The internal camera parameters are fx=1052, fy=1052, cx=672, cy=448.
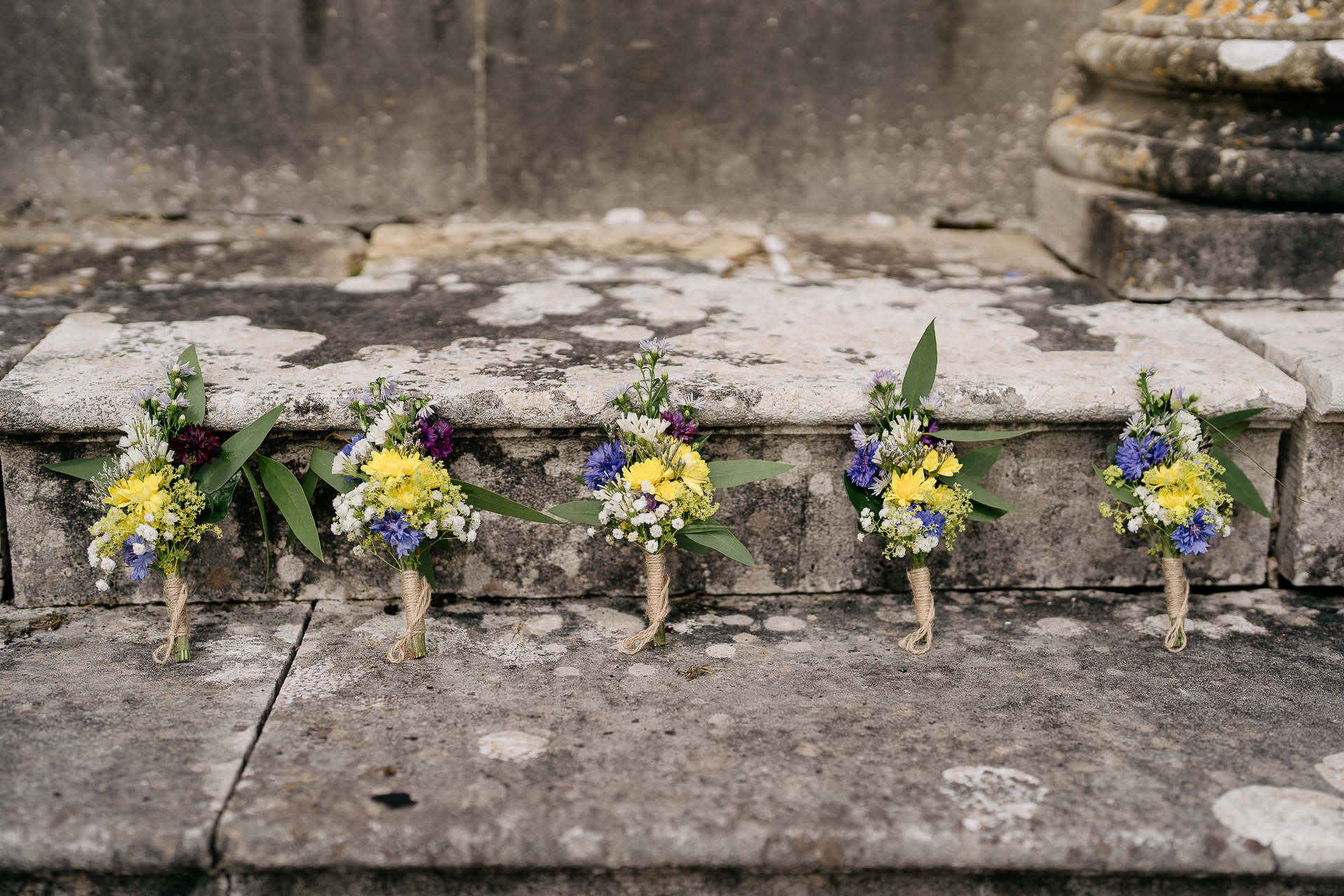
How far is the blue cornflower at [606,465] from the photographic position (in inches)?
71.5

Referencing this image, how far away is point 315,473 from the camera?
1.93 m

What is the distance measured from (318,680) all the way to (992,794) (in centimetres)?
110

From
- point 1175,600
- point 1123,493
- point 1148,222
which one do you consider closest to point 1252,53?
point 1148,222

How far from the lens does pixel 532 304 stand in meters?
2.55

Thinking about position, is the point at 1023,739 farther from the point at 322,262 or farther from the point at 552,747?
the point at 322,262

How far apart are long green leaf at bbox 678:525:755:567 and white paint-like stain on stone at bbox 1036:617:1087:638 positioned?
2.00 ft

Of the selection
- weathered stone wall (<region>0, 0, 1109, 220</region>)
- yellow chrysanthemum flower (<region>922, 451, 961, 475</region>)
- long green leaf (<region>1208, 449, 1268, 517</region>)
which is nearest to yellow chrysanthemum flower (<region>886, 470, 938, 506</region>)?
yellow chrysanthemum flower (<region>922, 451, 961, 475</region>)

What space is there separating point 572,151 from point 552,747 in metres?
2.24

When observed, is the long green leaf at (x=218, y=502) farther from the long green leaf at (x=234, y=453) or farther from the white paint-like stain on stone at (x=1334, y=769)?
the white paint-like stain on stone at (x=1334, y=769)

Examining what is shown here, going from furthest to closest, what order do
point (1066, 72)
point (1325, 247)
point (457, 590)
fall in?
point (1066, 72) → point (1325, 247) → point (457, 590)

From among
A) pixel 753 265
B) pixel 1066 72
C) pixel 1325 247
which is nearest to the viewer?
pixel 1325 247

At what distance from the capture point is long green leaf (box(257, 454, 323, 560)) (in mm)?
1854

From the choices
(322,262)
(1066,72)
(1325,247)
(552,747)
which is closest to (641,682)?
(552,747)

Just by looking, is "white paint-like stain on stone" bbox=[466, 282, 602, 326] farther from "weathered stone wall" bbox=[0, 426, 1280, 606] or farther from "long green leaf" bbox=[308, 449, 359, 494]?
"long green leaf" bbox=[308, 449, 359, 494]
